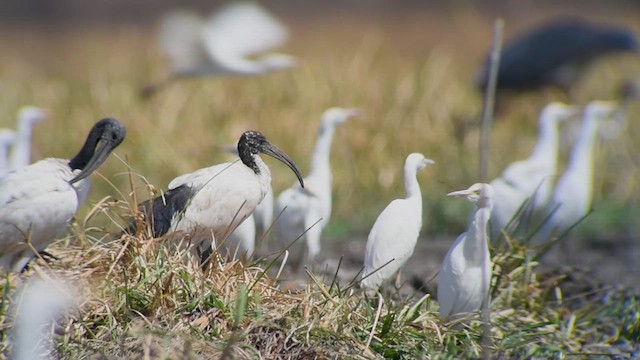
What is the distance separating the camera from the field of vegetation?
4.75 meters

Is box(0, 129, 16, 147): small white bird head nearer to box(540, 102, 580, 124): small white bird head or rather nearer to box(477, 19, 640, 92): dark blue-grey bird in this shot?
box(540, 102, 580, 124): small white bird head

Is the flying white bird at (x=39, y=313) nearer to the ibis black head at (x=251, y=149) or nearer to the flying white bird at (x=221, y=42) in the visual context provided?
the ibis black head at (x=251, y=149)

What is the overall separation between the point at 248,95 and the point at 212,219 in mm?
6066

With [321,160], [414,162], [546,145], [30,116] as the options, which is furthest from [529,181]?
[30,116]

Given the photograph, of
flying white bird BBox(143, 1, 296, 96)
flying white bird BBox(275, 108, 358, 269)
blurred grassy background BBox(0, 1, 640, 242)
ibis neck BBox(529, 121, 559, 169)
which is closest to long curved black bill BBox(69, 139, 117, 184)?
flying white bird BBox(275, 108, 358, 269)

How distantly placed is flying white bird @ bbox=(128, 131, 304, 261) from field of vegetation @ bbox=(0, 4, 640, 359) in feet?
0.74

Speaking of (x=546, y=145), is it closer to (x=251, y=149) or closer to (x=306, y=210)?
(x=306, y=210)

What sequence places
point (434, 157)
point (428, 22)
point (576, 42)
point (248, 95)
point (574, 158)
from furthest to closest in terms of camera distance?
point (428, 22) < point (576, 42) < point (248, 95) < point (434, 157) < point (574, 158)

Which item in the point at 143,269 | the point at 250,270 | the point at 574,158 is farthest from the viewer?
the point at 574,158

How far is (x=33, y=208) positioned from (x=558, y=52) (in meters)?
8.97

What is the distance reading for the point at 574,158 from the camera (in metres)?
7.74

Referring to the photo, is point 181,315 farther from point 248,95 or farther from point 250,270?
point 248,95

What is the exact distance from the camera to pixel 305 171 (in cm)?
1026

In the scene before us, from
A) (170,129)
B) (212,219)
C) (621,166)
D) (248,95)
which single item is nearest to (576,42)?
(621,166)
